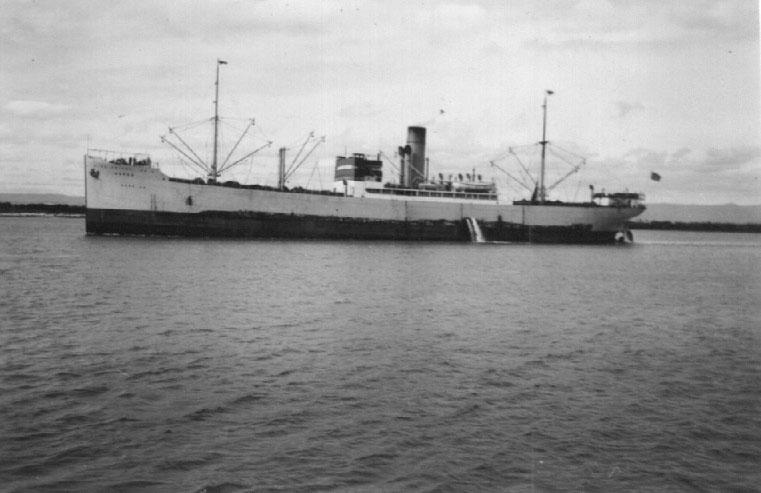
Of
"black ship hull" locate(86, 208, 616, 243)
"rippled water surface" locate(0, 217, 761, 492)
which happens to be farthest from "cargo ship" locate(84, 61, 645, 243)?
"rippled water surface" locate(0, 217, 761, 492)

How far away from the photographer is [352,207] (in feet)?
197

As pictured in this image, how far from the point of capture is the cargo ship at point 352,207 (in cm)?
5166

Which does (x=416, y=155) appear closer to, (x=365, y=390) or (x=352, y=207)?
(x=352, y=207)

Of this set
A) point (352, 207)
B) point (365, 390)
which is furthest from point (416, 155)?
point (365, 390)

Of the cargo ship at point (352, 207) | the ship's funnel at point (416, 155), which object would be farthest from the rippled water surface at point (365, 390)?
the ship's funnel at point (416, 155)

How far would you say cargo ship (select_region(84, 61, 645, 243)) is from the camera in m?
51.7

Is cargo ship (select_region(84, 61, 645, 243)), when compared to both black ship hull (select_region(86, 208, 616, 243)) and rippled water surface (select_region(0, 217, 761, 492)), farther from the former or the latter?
rippled water surface (select_region(0, 217, 761, 492))

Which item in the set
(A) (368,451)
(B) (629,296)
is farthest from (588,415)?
(B) (629,296)

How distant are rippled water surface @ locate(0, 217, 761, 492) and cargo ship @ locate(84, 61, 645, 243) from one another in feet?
88.0

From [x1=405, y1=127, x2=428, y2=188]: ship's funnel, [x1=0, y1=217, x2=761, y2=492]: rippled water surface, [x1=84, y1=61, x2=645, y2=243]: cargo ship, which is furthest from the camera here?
[x1=405, y1=127, x2=428, y2=188]: ship's funnel

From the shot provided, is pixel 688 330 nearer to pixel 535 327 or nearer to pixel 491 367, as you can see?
pixel 535 327

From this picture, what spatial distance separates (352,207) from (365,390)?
1912 inches

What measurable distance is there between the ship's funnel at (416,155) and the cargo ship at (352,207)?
0.11 m

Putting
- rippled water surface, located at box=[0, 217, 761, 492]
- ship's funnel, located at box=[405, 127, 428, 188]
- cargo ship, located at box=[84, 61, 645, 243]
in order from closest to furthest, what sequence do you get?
rippled water surface, located at box=[0, 217, 761, 492], cargo ship, located at box=[84, 61, 645, 243], ship's funnel, located at box=[405, 127, 428, 188]
